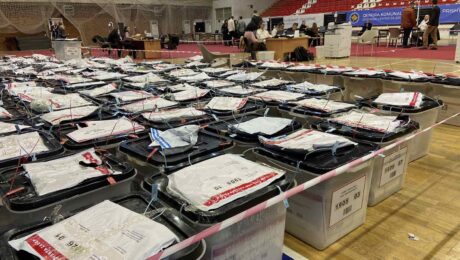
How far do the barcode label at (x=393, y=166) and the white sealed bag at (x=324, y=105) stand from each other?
43cm

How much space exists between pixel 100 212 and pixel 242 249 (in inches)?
18.5

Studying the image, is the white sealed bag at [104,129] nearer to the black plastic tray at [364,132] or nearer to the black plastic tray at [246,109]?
the black plastic tray at [246,109]

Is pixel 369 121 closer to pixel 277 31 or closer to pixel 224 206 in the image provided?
pixel 224 206

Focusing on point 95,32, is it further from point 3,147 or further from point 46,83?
point 3,147

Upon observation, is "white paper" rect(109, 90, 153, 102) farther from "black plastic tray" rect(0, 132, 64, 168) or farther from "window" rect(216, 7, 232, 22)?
"window" rect(216, 7, 232, 22)

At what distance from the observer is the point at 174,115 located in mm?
2127

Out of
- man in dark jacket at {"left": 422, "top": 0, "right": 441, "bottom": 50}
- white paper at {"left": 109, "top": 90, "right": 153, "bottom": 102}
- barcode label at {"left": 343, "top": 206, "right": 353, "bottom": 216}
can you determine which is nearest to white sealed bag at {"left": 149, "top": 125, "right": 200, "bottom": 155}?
barcode label at {"left": 343, "top": 206, "right": 353, "bottom": 216}

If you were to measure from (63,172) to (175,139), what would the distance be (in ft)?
1.67

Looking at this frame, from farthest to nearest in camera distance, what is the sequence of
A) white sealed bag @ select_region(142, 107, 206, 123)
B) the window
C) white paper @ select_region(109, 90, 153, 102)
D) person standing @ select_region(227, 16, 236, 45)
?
the window < person standing @ select_region(227, 16, 236, 45) < white paper @ select_region(109, 90, 153, 102) < white sealed bag @ select_region(142, 107, 206, 123)

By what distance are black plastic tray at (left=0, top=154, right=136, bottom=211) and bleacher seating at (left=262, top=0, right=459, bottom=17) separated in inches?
570

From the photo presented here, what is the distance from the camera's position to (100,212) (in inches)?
40.9

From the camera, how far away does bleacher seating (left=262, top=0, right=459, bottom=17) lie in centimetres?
1432

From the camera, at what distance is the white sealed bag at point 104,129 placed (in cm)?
172

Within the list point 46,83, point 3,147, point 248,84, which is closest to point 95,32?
point 46,83
